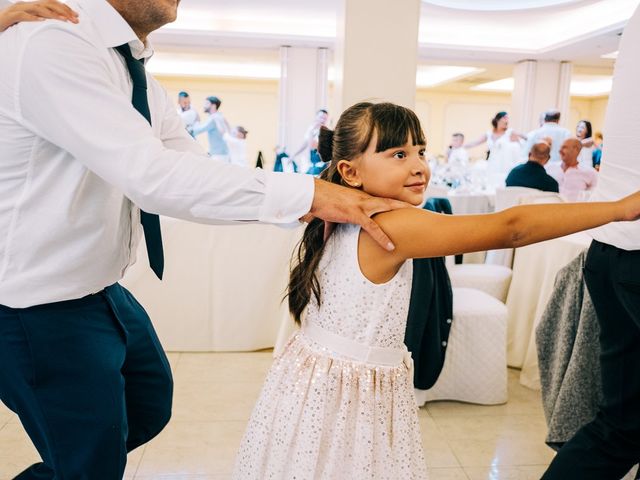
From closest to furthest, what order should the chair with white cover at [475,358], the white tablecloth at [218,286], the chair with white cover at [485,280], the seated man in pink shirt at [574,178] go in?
the chair with white cover at [475,358] < the white tablecloth at [218,286] < the chair with white cover at [485,280] < the seated man in pink shirt at [574,178]

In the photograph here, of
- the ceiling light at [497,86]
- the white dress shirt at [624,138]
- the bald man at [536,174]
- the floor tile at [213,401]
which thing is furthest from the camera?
the ceiling light at [497,86]

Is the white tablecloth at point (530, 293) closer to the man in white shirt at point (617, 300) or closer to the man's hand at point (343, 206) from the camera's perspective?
the man in white shirt at point (617, 300)

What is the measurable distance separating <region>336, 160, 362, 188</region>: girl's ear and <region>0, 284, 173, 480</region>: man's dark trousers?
1.83 feet

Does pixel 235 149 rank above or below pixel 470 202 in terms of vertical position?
above

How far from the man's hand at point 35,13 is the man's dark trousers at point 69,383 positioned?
1.66ft

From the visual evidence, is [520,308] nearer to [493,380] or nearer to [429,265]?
[493,380]

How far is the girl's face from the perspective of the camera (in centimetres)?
120

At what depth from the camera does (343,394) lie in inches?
45.4

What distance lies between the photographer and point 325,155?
1398 millimetres

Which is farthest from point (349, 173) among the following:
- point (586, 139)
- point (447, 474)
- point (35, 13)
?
point (586, 139)

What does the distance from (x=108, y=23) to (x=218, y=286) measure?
2099 millimetres

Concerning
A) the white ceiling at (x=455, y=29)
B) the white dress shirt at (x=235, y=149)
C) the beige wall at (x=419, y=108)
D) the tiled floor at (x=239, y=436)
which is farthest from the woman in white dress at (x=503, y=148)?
the beige wall at (x=419, y=108)

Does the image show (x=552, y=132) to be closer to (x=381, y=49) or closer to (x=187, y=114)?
(x=381, y=49)

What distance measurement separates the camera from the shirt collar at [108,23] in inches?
43.5
